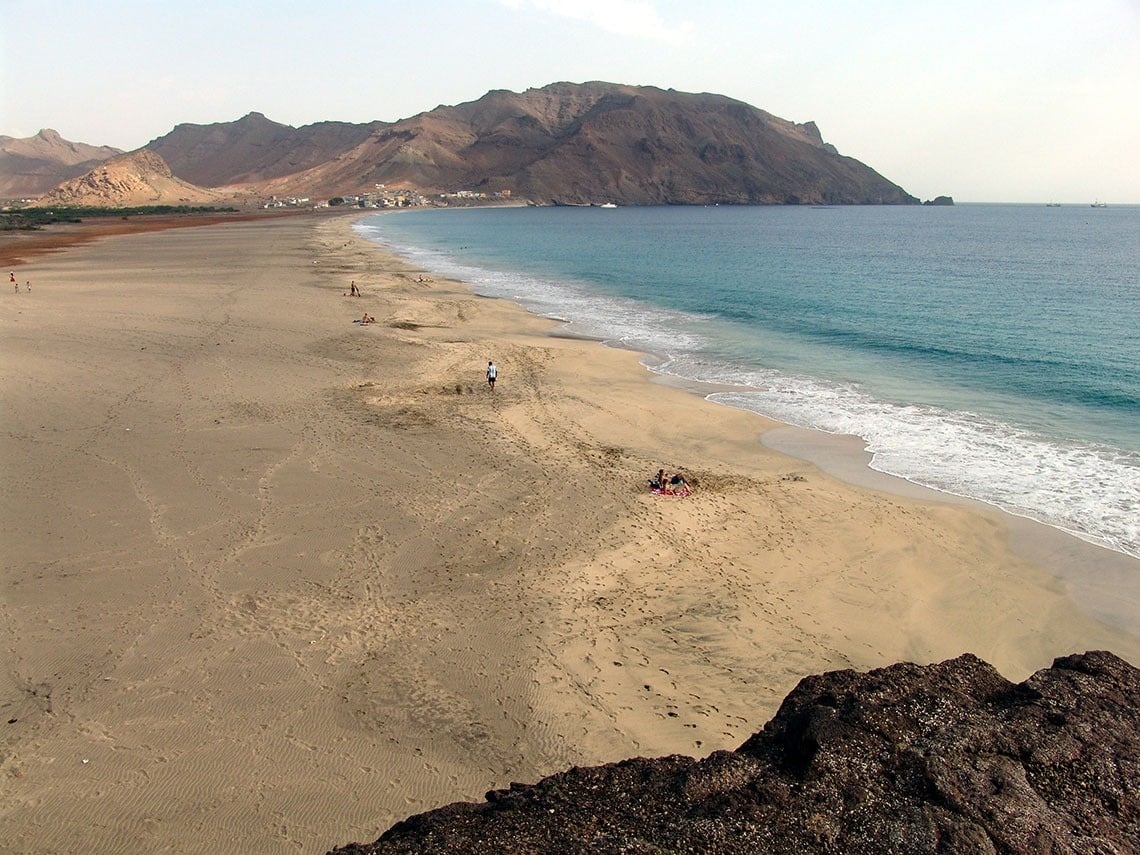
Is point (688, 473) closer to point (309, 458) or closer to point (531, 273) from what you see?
point (309, 458)

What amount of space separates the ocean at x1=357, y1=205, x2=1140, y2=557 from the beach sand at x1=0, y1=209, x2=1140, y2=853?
107 inches

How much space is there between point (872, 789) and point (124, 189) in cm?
17994

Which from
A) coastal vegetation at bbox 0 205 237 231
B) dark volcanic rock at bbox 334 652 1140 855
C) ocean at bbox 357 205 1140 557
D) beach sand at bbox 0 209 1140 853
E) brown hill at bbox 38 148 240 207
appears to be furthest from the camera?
brown hill at bbox 38 148 240 207

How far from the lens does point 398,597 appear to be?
9.60m

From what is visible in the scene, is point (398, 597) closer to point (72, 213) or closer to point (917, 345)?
point (917, 345)

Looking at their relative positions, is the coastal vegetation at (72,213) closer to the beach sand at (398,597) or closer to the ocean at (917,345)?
the ocean at (917,345)

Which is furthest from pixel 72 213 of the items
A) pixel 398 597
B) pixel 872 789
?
pixel 872 789

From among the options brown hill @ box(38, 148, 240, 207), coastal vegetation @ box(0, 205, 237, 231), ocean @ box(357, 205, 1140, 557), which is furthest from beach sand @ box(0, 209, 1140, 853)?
brown hill @ box(38, 148, 240, 207)

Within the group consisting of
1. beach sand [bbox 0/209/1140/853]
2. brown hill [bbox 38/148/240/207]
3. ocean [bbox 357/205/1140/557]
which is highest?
brown hill [bbox 38/148/240/207]

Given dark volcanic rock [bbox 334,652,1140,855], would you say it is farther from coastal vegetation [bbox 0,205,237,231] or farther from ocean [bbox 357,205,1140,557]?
coastal vegetation [bbox 0,205,237,231]

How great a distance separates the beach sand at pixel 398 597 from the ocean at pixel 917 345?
8.91 feet

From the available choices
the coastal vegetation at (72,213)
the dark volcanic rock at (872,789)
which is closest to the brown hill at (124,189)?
the coastal vegetation at (72,213)

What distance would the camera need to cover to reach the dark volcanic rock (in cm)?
385

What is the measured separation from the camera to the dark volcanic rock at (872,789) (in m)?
3.85
